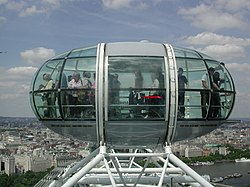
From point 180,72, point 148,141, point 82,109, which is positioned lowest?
point 148,141

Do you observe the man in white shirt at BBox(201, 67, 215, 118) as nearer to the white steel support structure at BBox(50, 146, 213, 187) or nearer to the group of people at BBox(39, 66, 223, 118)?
the group of people at BBox(39, 66, 223, 118)

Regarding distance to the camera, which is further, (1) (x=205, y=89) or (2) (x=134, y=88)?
(1) (x=205, y=89)

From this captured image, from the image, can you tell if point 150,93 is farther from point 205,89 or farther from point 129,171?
point 129,171

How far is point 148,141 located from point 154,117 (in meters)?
0.69

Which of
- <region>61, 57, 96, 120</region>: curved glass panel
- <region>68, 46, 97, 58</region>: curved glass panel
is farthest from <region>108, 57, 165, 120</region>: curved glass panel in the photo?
<region>68, 46, 97, 58</region>: curved glass panel

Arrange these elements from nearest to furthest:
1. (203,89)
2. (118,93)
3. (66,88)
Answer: (118,93) → (66,88) → (203,89)

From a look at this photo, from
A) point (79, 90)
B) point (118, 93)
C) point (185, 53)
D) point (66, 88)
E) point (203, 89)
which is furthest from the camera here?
point (185, 53)

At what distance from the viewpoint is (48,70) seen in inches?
374

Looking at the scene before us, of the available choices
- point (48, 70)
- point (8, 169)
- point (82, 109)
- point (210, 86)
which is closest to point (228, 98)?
point (210, 86)

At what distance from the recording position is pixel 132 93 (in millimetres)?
8602

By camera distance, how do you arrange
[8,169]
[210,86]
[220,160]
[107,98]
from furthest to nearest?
1. [220,160]
2. [8,169]
3. [210,86]
4. [107,98]

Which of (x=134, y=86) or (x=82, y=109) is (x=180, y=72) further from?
(x=82, y=109)

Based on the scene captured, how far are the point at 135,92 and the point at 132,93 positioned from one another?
60 millimetres

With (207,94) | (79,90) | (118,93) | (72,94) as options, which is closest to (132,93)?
(118,93)
